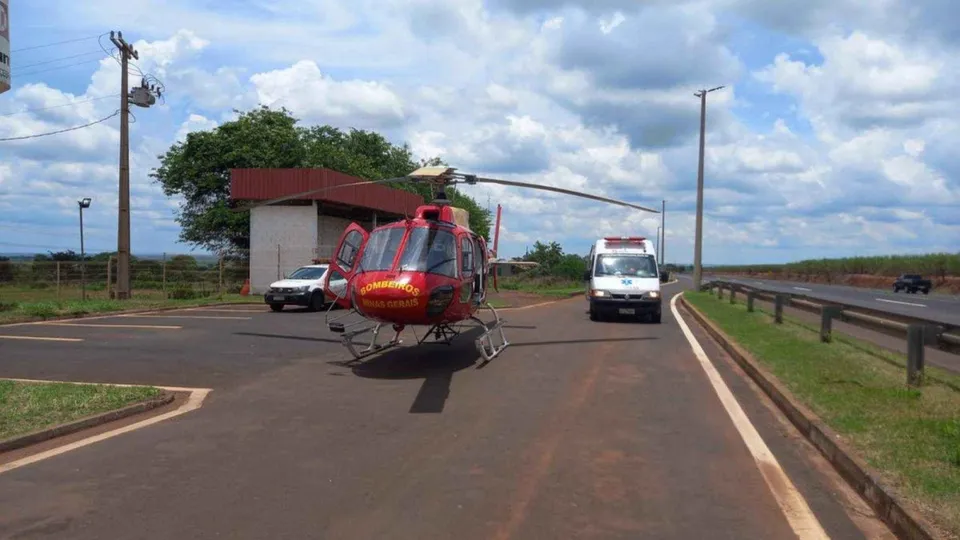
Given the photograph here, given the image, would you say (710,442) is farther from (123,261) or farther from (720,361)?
(123,261)

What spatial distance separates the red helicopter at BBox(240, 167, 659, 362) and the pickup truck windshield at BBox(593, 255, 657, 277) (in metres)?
8.54

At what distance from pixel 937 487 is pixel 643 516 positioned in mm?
2074

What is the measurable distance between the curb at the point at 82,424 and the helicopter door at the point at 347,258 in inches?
133

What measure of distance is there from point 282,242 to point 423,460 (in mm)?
27216

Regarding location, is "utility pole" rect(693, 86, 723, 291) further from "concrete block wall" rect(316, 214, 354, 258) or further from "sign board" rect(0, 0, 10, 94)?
"sign board" rect(0, 0, 10, 94)

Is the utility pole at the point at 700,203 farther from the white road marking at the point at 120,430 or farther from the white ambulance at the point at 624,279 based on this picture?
the white road marking at the point at 120,430

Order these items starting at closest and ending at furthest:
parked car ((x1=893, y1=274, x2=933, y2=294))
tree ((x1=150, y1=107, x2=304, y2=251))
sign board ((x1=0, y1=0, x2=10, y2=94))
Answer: sign board ((x1=0, y1=0, x2=10, y2=94))
tree ((x1=150, y1=107, x2=304, y2=251))
parked car ((x1=893, y1=274, x2=933, y2=294))

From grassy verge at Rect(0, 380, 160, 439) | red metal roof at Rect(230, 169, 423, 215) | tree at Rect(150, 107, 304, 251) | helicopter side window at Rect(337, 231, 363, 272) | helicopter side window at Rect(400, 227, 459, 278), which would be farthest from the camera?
tree at Rect(150, 107, 304, 251)

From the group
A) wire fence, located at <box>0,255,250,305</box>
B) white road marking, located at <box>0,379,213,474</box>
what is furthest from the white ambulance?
wire fence, located at <box>0,255,250,305</box>

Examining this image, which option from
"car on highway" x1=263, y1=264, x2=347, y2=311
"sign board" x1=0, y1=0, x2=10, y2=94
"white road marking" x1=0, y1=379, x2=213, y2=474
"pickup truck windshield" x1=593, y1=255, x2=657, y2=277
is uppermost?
"sign board" x1=0, y1=0, x2=10, y2=94

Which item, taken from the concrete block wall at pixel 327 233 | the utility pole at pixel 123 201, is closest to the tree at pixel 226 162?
the concrete block wall at pixel 327 233

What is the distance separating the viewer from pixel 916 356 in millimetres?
9078

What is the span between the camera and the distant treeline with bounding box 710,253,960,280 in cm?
5719

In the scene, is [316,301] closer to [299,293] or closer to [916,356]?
[299,293]
